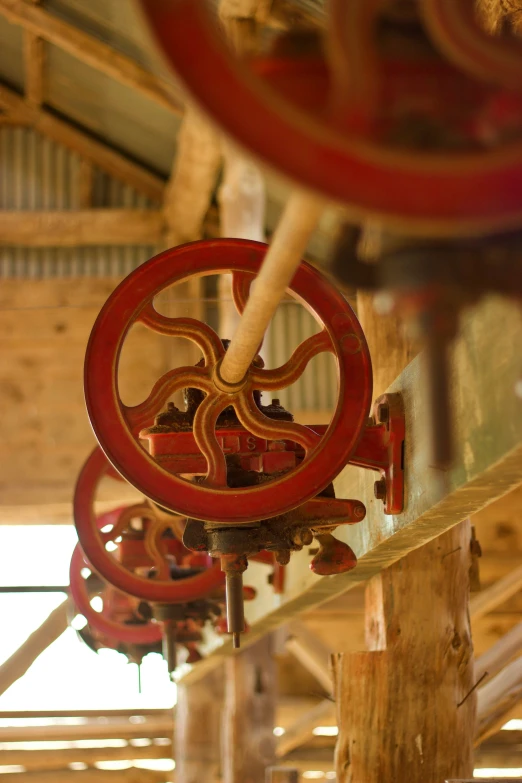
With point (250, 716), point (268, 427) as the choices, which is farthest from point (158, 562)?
point (250, 716)

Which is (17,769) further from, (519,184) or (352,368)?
(519,184)

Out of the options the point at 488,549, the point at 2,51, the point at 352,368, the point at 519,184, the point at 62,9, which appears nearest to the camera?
the point at 519,184

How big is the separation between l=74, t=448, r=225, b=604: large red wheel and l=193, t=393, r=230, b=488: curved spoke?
1.59m

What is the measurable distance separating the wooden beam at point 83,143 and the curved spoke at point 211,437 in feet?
22.0

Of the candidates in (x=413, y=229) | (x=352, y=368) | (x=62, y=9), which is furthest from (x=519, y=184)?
(x=62, y=9)

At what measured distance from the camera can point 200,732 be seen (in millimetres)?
6777

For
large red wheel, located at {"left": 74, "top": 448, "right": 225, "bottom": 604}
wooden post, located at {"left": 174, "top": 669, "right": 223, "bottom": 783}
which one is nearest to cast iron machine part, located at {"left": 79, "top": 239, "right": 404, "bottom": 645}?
large red wheel, located at {"left": 74, "top": 448, "right": 225, "bottom": 604}

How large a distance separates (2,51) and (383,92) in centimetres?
801

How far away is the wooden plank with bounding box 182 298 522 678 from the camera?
167 centimetres

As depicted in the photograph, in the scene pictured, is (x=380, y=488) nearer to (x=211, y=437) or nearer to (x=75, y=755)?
(x=211, y=437)

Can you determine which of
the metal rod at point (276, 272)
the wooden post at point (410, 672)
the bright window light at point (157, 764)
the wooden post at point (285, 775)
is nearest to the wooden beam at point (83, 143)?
the bright window light at point (157, 764)

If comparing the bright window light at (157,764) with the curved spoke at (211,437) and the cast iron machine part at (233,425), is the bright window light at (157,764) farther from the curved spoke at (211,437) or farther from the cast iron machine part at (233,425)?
the curved spoke at (211,437)

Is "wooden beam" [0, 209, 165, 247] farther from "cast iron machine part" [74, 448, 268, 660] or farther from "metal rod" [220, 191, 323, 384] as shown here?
"metal rod" [220, 191, 323, 384]

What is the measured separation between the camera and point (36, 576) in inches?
327
